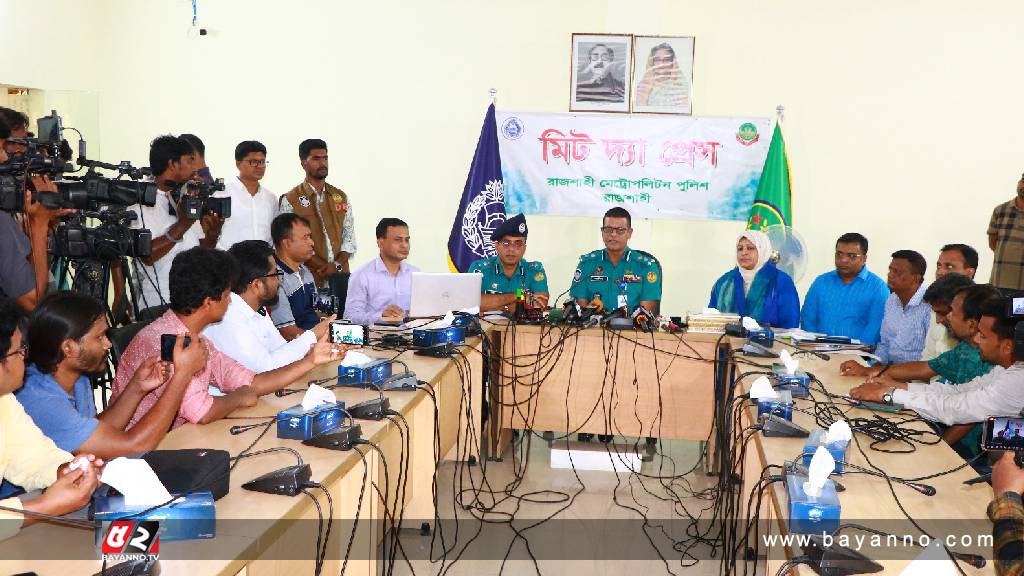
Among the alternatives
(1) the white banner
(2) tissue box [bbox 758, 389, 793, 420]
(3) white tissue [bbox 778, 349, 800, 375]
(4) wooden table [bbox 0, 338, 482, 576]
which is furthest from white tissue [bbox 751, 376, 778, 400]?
(1) the white banner

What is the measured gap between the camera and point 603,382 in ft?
14.3

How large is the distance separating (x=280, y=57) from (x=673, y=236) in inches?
118

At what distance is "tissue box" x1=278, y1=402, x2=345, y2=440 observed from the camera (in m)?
2.18

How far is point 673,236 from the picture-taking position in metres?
6.00

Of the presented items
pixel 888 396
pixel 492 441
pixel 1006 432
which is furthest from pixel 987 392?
pixel 492 441

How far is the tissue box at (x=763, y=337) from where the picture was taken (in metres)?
3.97

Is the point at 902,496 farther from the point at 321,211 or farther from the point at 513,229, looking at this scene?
the point at 321,211

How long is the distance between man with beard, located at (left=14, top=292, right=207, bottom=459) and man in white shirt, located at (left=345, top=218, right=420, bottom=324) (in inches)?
A: 92.0

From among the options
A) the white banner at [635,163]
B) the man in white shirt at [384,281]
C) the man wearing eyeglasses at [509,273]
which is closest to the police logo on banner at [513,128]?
the white banner at [635,163]

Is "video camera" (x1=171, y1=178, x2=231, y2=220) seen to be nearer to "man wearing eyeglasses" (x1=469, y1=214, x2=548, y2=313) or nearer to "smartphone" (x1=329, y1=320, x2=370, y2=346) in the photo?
"smartphone" (x1=329, y1=320, x2=370, y2=346)

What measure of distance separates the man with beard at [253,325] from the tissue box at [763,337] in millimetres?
1925

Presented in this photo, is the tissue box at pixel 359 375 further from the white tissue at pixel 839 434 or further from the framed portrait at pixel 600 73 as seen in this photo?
the framed portrait at pixel 600 73

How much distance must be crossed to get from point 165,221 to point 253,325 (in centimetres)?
138

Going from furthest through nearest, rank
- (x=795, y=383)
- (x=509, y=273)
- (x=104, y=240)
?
(x=509, y=273), (x=104, y=240), (x=795, y=383)
